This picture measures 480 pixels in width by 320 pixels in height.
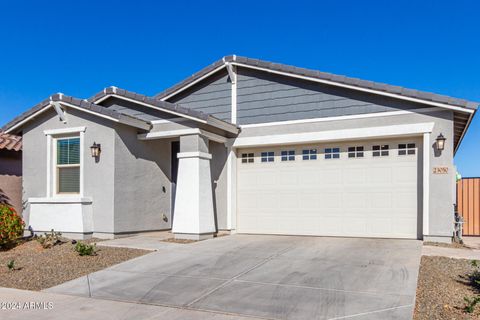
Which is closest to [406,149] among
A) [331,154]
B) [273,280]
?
[331,154]

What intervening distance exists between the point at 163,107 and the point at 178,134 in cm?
87

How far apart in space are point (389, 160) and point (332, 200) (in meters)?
1.82

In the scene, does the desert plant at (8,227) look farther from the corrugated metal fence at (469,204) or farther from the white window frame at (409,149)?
the corrugated metal fence at (469,204)

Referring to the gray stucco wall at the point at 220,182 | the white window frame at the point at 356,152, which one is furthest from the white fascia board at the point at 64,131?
the white window frame at the point at 356,152

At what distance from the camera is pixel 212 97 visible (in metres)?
12.3

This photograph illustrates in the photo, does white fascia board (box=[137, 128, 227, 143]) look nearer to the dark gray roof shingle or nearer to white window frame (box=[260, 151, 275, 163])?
white window frame (box=[260, 151, 275, 163])

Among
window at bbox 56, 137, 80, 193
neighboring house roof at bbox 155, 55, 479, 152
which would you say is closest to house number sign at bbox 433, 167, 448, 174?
neighboring house roof at bbox 155, 55, 479, 152

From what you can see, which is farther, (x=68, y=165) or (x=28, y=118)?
(x=28, y=118)

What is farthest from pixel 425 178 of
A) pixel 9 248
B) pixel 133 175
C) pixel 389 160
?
pixel 9 248

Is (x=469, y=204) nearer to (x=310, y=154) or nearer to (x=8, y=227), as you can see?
(x=310, y=154)

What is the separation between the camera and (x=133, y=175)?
11.0 metres

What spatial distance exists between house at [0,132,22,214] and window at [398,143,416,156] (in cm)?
1090

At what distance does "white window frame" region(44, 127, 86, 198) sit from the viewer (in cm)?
1090

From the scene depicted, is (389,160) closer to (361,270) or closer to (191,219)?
(361,270)
